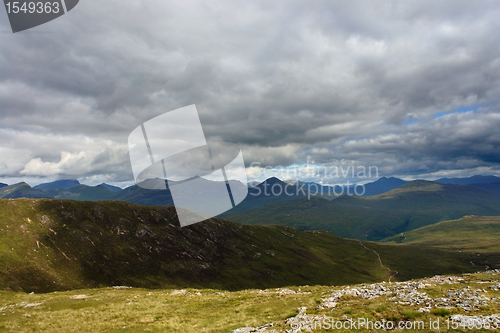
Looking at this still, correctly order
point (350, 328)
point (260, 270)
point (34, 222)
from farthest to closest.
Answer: point (260, 270)
point (34, 222)
point (350, 328)

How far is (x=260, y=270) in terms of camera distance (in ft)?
570

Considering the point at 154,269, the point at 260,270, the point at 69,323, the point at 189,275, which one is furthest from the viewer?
the point at 260,270

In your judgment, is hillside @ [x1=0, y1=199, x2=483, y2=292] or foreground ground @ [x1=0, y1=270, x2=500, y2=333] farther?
hillside @ [x1=0, y1=199, x2=483, y2=292]

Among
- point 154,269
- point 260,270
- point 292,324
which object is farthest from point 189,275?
point 292,324

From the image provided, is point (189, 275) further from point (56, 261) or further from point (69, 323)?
point (69, 323)

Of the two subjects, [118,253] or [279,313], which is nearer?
[279,313]

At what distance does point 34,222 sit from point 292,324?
135m

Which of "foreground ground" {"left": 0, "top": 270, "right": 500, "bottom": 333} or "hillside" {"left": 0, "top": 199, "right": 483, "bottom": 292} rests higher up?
"foreground ground" {"left": 0, "top": 270, "right": 500, "bottom": 333}

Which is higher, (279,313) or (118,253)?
(279,313)

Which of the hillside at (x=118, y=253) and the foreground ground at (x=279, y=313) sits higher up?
the foreground ground at (x=279, y=313)

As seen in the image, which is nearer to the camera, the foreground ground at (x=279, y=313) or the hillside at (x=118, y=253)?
the foreground ground at (x=279, y=313)

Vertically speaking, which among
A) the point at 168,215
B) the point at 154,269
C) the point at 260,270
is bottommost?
the point at 260,270

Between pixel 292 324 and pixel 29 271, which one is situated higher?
pixel 292 324

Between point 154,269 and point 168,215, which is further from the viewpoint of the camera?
point 168,215
